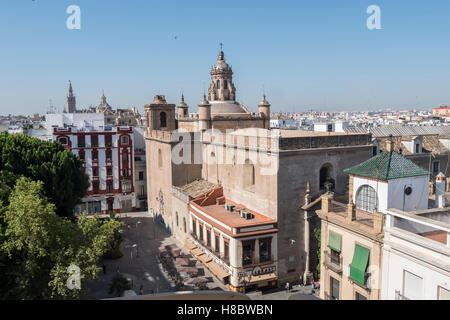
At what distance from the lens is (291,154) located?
85.8 feet

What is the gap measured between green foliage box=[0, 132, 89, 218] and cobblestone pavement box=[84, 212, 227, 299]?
632cm

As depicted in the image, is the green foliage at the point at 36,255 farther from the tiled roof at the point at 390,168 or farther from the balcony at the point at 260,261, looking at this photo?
the tiled roof at the point at 390,168

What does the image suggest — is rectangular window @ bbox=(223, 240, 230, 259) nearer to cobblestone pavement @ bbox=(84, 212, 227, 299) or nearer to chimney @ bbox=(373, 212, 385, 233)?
cobblestone pavement @ bbox=(84, 212, 227, 299)

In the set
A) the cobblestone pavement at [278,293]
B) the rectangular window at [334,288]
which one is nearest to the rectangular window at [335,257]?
the rectangular window at [334,288]

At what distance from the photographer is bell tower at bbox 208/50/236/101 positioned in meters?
47.2

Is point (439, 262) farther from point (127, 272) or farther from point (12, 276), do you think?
point (127, 272)

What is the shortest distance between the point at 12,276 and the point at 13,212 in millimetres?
3127

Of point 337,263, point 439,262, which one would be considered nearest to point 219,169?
point 337,263

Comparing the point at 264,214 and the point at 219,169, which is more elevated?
the point at 219,169

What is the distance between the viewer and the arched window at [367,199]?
20578 millimetres

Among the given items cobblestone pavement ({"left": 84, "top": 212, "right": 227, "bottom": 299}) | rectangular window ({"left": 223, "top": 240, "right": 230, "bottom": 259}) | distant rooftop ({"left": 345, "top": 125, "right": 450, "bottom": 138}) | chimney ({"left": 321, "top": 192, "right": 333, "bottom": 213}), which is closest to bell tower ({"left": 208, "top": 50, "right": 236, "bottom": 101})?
distant rooftop ({"left": 345, "top": 125, "right": 450, "bottom": 138})

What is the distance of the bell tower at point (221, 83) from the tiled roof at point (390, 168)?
28.3 meters
